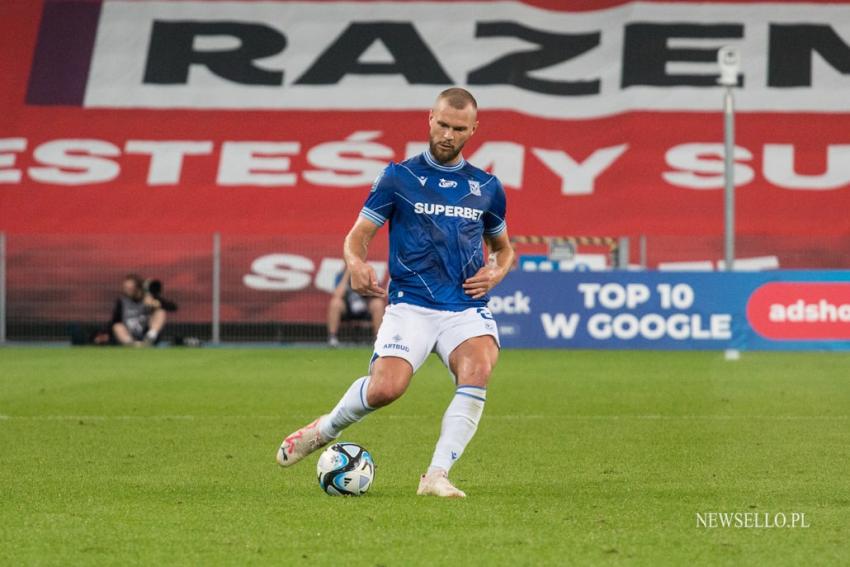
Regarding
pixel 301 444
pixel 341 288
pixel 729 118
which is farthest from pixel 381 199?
pixel 341 288

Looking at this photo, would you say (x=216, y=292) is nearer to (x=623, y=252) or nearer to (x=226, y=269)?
(x=226, y=269)

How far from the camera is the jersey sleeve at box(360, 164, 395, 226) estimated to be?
7754mm

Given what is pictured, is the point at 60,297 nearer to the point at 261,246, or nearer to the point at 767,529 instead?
the point at 261,246

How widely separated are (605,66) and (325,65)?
19.4 ft

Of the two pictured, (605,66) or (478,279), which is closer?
(478,279)

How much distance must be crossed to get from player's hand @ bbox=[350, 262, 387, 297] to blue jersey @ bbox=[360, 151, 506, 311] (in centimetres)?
34

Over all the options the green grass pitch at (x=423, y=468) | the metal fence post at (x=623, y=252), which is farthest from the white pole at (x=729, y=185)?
the green grass pitch at (x=423, y=468)

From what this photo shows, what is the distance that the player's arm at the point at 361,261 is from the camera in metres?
7.49

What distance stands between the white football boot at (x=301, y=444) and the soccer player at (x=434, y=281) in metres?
0.12

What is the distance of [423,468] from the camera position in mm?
9195

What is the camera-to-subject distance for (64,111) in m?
32.2

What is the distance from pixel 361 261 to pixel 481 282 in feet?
2.02

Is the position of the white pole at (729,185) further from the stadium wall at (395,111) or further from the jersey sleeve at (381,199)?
the jersey sleeve at (381,199)

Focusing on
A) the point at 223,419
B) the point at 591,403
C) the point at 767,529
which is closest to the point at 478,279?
the point at 767,529
